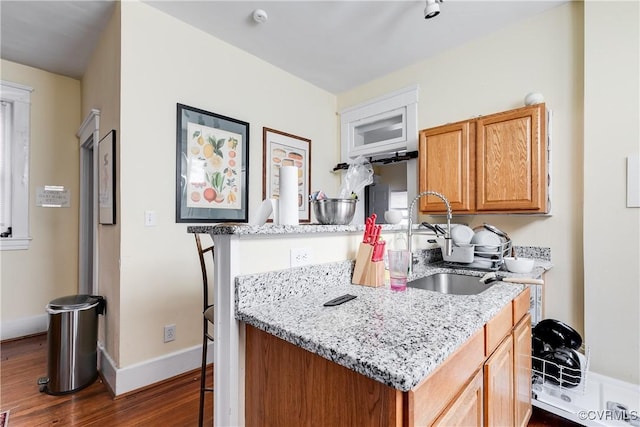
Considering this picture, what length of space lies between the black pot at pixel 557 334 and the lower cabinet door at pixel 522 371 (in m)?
0.49

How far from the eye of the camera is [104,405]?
183cm

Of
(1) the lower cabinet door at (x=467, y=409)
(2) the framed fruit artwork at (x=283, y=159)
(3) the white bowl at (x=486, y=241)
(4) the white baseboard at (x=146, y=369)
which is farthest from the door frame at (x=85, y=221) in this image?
(3) the white bowl at (x=486, y=241)

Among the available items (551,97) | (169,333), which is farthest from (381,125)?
(169,333)

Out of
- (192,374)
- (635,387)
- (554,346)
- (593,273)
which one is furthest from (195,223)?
(635,387)

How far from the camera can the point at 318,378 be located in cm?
80

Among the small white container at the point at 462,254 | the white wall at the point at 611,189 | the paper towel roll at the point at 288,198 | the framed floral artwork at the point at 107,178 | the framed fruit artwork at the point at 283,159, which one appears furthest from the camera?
the framed fruit artwork at the point at 283,159

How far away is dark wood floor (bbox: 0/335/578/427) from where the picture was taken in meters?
1.68

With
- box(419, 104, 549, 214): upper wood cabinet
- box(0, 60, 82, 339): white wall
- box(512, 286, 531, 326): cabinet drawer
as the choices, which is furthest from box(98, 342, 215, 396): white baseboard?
box(419, 104, 549, 214): upper wood cabinet

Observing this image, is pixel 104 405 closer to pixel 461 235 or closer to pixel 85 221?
pixel 85 221

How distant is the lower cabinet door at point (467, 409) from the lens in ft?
2.56

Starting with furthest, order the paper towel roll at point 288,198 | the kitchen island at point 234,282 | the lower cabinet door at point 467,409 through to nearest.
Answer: the paper towel roll at point 288,198 < the kitchen island at point 234,282 < the lower cabinet door at point 467,409

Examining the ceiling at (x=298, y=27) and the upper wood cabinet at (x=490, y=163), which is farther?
the ceiling at (x=298, y=27)

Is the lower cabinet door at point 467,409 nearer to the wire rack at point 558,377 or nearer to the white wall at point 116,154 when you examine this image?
the wire rack at point 558,377

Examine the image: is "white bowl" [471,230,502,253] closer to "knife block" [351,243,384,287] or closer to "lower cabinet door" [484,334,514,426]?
"lower cabinet door" [484,334,514,426]
